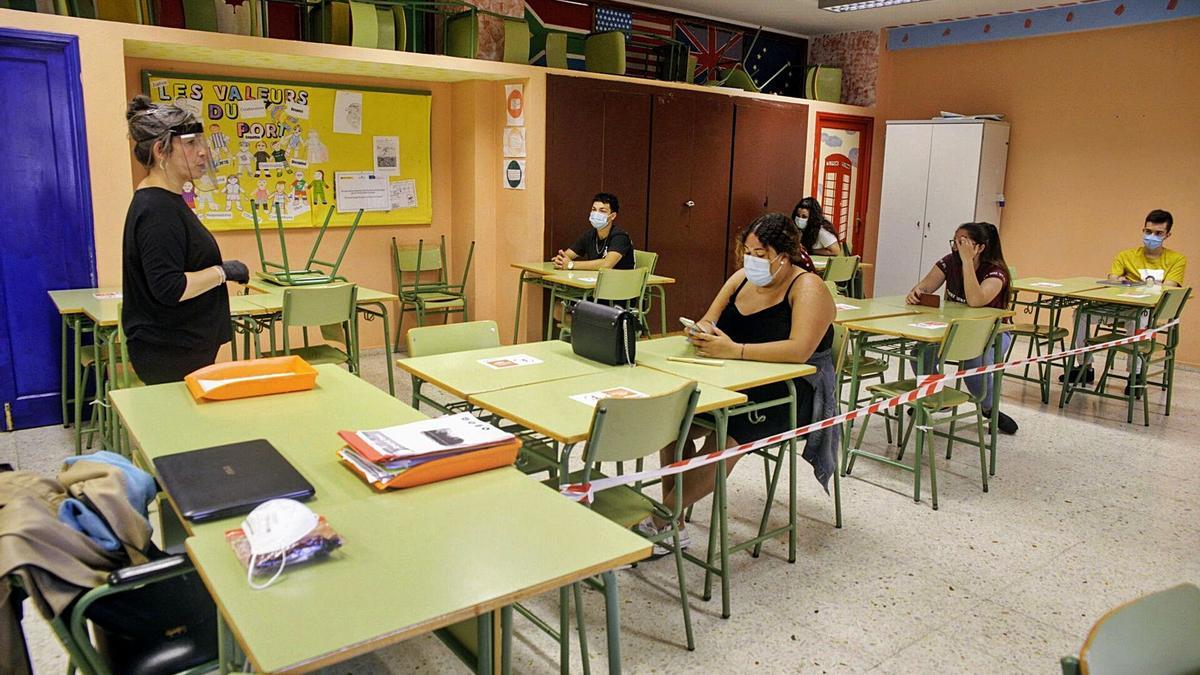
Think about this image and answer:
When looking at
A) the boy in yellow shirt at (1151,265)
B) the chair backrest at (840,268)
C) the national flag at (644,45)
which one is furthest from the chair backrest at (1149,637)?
the national flag at (644,45)

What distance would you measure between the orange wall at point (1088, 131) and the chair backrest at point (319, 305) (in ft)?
20.9

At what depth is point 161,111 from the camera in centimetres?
262

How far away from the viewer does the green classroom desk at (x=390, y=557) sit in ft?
4.13

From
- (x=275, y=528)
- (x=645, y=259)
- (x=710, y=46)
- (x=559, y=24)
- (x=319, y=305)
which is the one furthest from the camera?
(x=710, y=46)

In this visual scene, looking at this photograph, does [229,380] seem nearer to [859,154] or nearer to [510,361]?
[510,361]

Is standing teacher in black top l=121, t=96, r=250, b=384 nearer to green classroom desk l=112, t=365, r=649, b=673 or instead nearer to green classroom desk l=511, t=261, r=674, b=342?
green classroom desk l=112, t=365, r=649, b=673

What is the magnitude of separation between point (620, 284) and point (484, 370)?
2.72 meters

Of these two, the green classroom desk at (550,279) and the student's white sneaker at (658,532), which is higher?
the green classroom desk at (550,279)

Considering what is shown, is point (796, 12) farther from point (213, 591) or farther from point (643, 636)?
point (213, 591)

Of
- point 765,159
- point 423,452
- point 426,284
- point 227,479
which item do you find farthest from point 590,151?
point 227,479

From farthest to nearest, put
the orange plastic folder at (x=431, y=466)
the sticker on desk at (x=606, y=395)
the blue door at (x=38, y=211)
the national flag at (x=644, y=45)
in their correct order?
1. the national flag at (x=644, y=45)
2. the blue door at (x=38, y=211)
3. the sticker on desk at (x=606, y=395)
4. the orange plastic folder at (x=431, y=466)

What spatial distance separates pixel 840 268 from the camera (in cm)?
671

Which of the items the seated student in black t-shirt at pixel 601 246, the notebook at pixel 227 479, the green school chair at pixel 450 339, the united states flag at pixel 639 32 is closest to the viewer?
the notebook at pixel 227 479

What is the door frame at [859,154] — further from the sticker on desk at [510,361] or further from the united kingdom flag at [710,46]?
the sticker on desk at [510,361]
